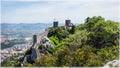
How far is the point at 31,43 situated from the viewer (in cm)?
2080

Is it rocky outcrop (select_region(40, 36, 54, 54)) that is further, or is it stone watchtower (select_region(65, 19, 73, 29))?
stone watchtower (select_region(65, 19, 73, 29))

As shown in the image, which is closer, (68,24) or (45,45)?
(45,45)

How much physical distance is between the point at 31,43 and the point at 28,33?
0.65 m

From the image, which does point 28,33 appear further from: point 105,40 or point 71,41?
point 105,40

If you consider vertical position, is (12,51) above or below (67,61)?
below

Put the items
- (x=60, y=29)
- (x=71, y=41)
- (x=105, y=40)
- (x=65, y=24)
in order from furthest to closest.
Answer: (x=65, y=24) < (x=60, y=29) < (x=71, y=41) < (x=105, y=40)

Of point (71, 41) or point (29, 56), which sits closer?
point (71, 41)

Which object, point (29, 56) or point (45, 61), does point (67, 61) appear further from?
point (29, 56)

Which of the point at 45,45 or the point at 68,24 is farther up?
the point at 68,24

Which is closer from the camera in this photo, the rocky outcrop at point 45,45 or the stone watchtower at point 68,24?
the rocky outcrop at point 45,45

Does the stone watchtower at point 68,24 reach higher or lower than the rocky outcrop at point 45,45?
higher

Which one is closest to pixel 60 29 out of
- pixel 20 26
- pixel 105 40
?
pixel 20 26

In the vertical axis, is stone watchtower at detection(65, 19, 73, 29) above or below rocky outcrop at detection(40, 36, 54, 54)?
above

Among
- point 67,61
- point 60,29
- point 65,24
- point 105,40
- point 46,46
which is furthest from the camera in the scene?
point 65,24
